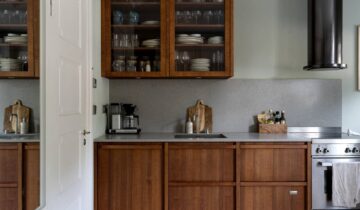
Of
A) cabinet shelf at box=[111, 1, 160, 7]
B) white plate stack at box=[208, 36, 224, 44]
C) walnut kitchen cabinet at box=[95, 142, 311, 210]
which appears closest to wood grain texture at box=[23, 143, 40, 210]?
walnut kitchen cabinet at box=[95, 142, 311, 210]

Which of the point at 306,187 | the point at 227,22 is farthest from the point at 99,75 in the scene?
the point at 306,187

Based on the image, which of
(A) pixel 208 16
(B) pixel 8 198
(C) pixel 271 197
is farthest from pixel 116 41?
(C) pixel 271 197

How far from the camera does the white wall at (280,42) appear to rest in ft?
10.5

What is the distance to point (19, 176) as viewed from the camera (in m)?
1.37

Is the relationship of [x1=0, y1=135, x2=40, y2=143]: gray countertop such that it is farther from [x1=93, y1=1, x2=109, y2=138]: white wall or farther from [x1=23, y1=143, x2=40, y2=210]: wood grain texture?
[x1=93, y1=1, x2=109, y2=138]: white wall

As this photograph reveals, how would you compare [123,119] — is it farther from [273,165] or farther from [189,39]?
[273,165]

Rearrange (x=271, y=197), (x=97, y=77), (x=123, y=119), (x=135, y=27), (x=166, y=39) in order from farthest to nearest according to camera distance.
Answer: (x=123, y=119) → (x=135, y=27) → (x=166, y=39) → (x=97, y=77) → (x=271, y=197)

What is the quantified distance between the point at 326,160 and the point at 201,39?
5.31ft

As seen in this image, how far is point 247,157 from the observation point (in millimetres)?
2582

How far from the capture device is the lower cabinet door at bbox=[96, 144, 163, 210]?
8.48ft

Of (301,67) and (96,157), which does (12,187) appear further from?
(301,67)

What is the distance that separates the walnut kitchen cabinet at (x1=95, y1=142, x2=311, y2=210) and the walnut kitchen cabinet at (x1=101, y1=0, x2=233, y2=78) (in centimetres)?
75

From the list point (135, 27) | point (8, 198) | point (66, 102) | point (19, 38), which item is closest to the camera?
point (8, 198)

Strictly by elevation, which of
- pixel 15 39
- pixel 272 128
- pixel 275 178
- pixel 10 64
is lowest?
pixel 275 178
